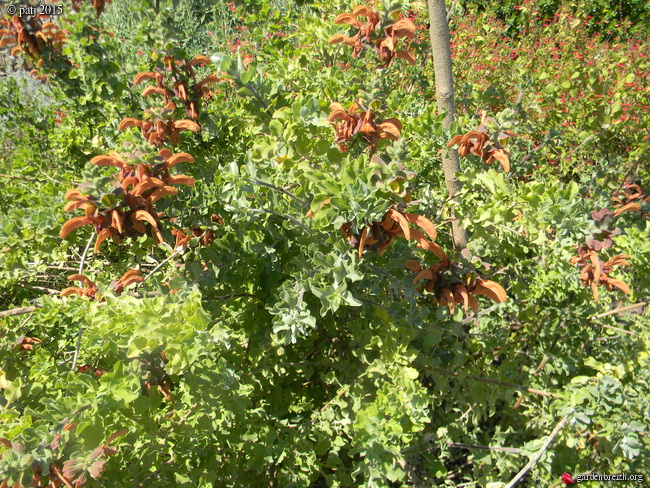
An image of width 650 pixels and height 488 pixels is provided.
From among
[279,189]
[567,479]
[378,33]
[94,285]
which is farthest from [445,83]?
[567,479]

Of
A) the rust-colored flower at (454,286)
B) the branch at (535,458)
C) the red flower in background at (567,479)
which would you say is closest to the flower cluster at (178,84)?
the rust-colored flower at (454,286)

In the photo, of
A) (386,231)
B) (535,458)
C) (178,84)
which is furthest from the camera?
(178,84)

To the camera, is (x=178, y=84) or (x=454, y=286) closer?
(x=454, y=286)

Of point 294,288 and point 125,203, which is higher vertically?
point 125,203

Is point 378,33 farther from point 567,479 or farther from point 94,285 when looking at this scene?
point 567,479

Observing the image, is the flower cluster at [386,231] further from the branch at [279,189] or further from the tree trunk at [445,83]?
the tree trunk at [445,83]

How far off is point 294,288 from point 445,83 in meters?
1.05

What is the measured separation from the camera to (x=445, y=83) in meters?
1.75

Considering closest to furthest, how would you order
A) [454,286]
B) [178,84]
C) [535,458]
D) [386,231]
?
[386,231], [454,286], [535,458], [178,84]

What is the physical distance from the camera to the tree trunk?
167 centimetres

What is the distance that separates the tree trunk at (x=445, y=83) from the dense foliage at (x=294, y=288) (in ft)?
0.25

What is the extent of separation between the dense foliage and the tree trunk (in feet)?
0.25

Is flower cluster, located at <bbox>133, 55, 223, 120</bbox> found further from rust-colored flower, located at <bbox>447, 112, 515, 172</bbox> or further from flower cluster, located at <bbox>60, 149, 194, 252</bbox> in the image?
rust-colored flower, located at <bbox>447, 112, 515, 172</bbox>

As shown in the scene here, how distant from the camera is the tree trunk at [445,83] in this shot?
5.48 ft
